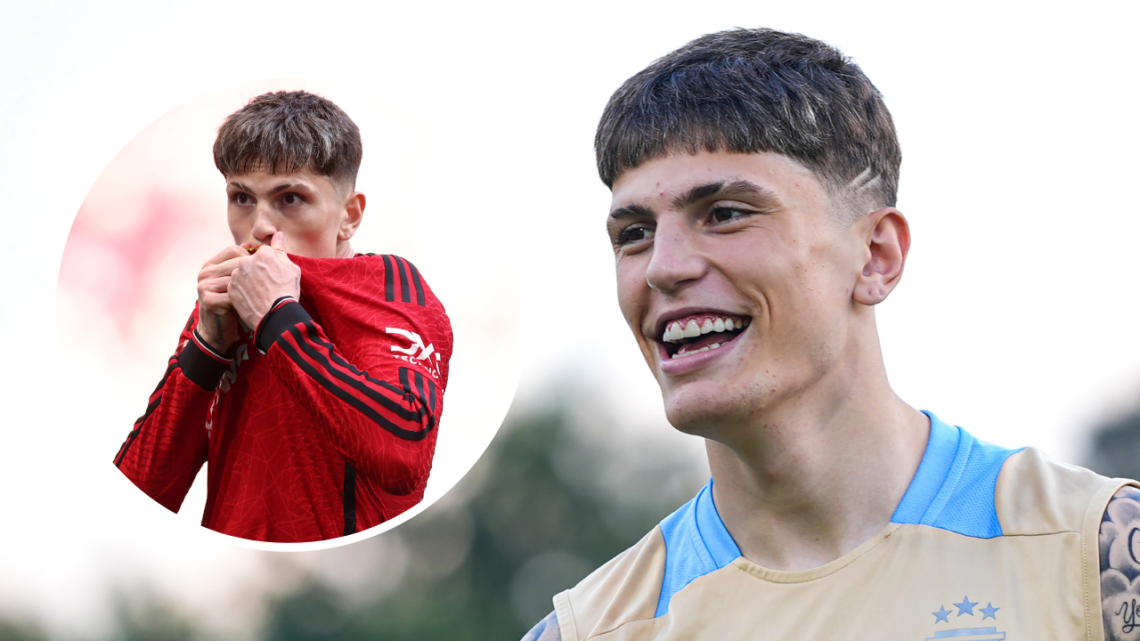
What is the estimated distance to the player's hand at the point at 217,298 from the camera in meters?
2.90

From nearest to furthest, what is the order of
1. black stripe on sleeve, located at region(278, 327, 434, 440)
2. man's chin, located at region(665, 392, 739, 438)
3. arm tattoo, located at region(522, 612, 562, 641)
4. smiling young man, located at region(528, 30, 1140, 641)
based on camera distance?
black stripe on sleeve, located at region(278, 327, 434, 440)
smiling young man, located at region(528, 30, 1140, 641)
man's chin, located at region(665, 392, 739, 438)
arm tattoo, located at region(522, 612, 562, 641)

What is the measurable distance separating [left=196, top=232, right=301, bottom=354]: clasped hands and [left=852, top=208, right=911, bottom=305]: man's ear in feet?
6.53

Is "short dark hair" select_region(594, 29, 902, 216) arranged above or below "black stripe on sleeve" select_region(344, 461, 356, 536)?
above

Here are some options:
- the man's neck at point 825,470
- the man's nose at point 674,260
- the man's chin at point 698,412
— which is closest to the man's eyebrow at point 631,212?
the man's nose at point 674,260

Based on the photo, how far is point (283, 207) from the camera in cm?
300

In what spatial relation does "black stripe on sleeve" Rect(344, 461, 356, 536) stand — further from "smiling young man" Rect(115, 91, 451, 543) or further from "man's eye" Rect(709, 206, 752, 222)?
"man's eye" Rect(709, 206, 752, 222)

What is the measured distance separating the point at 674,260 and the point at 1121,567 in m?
1.62

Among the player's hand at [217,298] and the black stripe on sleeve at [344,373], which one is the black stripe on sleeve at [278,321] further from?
the player's hand at [217,298]

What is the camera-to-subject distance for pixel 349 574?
2747 centimetres

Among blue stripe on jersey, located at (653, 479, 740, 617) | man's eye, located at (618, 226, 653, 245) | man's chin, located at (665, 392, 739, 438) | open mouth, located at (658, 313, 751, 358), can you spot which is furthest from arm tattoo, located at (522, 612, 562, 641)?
man's eye, located at (618, 226, 653, 245)

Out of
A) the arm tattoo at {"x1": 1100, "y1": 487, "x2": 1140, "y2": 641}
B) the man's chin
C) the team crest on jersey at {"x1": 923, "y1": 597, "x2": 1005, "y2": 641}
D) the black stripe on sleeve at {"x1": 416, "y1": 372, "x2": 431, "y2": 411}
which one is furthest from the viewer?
the man's chin

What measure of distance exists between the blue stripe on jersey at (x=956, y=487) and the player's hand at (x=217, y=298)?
87.4 inches

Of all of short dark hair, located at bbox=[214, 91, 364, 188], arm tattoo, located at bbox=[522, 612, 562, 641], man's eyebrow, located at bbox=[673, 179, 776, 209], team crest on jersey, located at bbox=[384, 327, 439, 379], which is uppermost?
short dark hair, located at bbox=[214, 91, 364, 188]

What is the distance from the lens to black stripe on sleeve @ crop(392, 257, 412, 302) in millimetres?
3074
